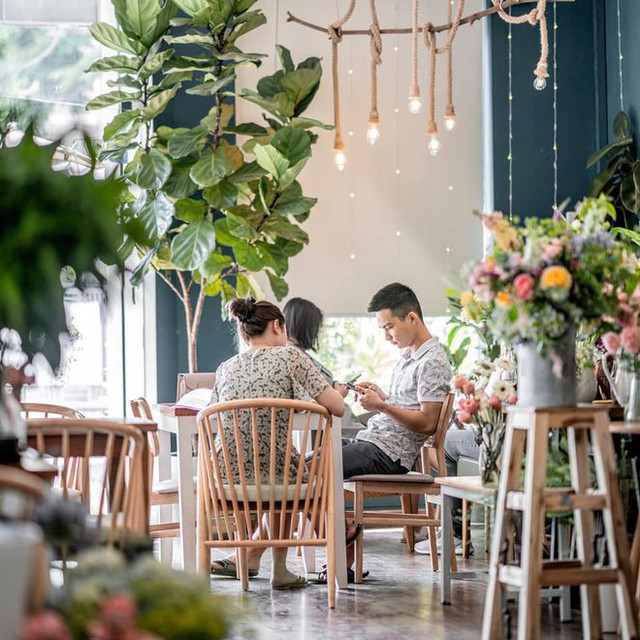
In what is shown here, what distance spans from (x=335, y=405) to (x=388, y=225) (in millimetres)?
2884

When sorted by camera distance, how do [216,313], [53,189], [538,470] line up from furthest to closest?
[216,313] → [538,470] → [53,189]

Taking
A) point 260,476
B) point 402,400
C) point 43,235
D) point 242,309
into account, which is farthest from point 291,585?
point 43,235

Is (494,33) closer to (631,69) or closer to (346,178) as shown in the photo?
(631,69)

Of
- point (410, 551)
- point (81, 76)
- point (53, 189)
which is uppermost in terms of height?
point (81, 76)

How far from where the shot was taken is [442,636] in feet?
12.0

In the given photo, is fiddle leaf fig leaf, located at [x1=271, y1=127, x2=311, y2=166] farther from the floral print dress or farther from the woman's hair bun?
the floral print dress

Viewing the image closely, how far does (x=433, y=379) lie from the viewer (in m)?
4.82

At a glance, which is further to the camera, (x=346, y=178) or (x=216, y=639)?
(x=346, y=178)

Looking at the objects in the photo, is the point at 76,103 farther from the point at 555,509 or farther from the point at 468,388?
the point at 555,509

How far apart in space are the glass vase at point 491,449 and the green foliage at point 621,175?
3.01m

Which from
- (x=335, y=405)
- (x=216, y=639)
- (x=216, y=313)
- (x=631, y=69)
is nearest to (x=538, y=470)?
(x=335, y=405)

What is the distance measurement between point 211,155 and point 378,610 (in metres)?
2.67

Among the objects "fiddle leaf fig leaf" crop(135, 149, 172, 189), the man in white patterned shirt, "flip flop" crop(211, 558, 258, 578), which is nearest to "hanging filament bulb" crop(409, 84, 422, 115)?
the man in white patterned shirt

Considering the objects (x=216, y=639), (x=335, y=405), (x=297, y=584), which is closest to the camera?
(x=216, y=639)
